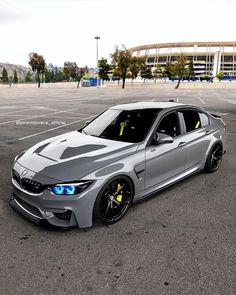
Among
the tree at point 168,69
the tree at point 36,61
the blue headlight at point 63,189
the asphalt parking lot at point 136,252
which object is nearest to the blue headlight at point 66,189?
the blue headlight at point 63,189

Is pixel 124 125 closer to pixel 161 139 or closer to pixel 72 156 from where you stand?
pixel 161 139

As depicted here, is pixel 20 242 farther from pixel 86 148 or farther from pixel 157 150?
pixel 157 150

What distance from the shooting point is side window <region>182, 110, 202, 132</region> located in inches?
184

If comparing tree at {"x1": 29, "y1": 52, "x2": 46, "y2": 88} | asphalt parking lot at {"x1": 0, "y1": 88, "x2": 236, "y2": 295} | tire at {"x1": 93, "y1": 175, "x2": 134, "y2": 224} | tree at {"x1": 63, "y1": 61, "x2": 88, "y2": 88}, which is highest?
tree at {"x1": 29, "y1": 52, "x2": 46, "y2": 88}

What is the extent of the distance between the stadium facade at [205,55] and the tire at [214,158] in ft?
539

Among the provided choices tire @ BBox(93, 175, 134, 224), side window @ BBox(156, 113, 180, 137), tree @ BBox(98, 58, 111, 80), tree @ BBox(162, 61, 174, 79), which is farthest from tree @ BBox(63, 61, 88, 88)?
tire @ BBox(93, 175, 134, 224)

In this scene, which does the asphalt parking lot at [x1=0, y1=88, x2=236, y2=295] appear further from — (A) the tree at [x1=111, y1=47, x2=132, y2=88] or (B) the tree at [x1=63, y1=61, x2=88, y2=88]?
(B) the tree at [x1=63, y1=61, x2=88, y2=88]

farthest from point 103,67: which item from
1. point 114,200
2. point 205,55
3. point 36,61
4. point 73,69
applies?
point 205,55

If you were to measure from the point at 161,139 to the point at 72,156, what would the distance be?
4.27ft

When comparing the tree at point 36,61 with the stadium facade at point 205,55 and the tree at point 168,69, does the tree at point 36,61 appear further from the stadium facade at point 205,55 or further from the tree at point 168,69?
the stadium facade at point 205,55

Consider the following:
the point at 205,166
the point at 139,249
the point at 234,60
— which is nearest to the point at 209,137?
the point at 205,166

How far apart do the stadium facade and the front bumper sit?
166817mm

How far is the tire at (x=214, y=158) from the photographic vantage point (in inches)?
204

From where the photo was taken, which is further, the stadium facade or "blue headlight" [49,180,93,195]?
the stadium facade
